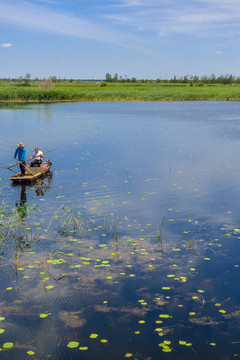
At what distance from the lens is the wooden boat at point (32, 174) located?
21562 mm

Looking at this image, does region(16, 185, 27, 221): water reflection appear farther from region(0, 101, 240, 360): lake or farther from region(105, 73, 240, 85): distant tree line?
region(105, 73, 240, 85): distant tree line

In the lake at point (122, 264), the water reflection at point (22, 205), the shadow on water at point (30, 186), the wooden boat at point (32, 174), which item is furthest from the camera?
the wooden boat at point (32, 174)

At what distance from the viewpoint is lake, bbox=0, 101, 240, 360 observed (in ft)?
27.7

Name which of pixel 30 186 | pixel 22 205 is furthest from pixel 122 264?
pixel 30 186

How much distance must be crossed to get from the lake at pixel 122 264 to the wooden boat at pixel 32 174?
583 mm

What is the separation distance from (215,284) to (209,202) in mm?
7485

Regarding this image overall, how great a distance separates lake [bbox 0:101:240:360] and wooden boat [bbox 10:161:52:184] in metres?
0.58

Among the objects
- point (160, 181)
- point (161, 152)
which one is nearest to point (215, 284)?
→ point (160, 181)

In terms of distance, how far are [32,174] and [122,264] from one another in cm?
1183

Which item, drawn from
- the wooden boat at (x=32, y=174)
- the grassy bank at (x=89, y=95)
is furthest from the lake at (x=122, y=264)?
the grassy bank at (x=89, y=95)

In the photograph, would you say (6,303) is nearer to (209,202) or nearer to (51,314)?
(51,314)

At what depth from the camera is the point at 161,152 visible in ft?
104

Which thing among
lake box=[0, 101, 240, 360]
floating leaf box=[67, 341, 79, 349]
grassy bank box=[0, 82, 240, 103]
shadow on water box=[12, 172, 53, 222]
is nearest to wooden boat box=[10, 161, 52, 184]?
shadow on water box=[12, 172, 53, 222]

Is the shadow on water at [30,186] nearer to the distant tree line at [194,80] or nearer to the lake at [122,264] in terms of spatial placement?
the lake at [122,264]
